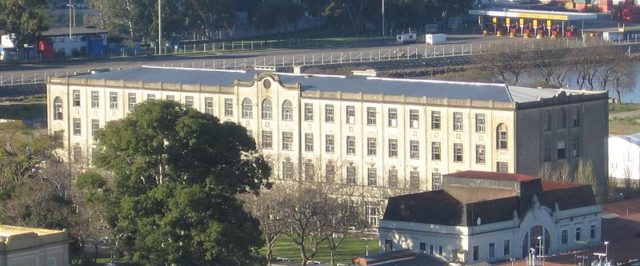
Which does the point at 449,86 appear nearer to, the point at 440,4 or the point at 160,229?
the point at 160,229

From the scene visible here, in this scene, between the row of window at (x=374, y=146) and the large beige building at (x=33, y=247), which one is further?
the row of window at (x=374, y=146)

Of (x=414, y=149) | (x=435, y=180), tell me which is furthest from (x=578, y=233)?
(x=414, y=149)

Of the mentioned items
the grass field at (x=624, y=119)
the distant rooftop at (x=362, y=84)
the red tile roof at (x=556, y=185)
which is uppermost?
the distant rooftop at (x=362, y=84)

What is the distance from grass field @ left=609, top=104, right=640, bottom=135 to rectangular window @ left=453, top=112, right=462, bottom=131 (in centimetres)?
3016

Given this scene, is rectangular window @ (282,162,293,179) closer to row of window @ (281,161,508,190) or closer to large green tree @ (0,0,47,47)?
row of window @ (281,161,508,190)

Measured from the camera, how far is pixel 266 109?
107000mm

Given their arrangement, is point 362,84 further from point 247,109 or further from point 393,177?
point 393,177

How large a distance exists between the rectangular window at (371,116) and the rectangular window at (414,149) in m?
2.12

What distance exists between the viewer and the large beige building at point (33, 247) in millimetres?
79125

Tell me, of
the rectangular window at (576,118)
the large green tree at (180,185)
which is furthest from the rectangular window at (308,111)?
the large green tree at (180,185)

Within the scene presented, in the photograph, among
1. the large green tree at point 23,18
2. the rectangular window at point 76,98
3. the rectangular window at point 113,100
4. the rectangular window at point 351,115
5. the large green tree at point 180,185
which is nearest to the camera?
the large green tree at point 180,185

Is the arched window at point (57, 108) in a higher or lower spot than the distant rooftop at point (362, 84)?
lower

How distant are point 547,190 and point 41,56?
78302 mm

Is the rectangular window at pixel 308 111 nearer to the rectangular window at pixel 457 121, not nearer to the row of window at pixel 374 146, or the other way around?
the row of window at pixel 374 146
